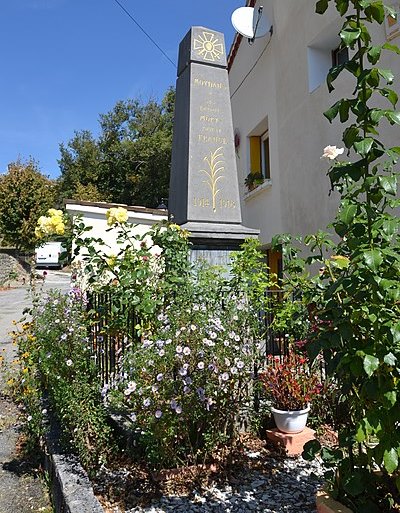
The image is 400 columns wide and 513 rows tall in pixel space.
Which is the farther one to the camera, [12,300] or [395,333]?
[12,300]

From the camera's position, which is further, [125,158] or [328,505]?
[125,158]

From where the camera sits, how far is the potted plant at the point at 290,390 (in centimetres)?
325

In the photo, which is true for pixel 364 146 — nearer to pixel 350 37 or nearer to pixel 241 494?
pixel 350 37

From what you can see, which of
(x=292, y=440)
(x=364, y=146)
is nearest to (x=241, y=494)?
(x=292, y=440)

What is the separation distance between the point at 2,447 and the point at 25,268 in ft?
69.2

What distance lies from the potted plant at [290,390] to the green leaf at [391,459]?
1489 mm

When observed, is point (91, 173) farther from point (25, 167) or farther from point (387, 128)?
point (387, 128)

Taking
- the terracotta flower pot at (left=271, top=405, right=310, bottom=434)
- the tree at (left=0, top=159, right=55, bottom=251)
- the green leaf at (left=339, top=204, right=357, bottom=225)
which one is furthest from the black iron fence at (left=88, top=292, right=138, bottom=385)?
the tree at (left=0, top=159, right=55, bottom=251)

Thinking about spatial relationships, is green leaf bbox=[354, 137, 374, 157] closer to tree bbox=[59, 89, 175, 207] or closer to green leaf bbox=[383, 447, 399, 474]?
green leaf bbox=[383, 447, 399, 474]

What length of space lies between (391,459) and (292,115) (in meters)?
6.53

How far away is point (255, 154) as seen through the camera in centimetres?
955

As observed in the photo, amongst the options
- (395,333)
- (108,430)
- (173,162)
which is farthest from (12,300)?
(395,333)

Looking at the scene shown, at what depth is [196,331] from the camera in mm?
2793

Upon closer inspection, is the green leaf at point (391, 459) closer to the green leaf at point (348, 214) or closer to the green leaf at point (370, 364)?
the green leaf at point (370, 364)
